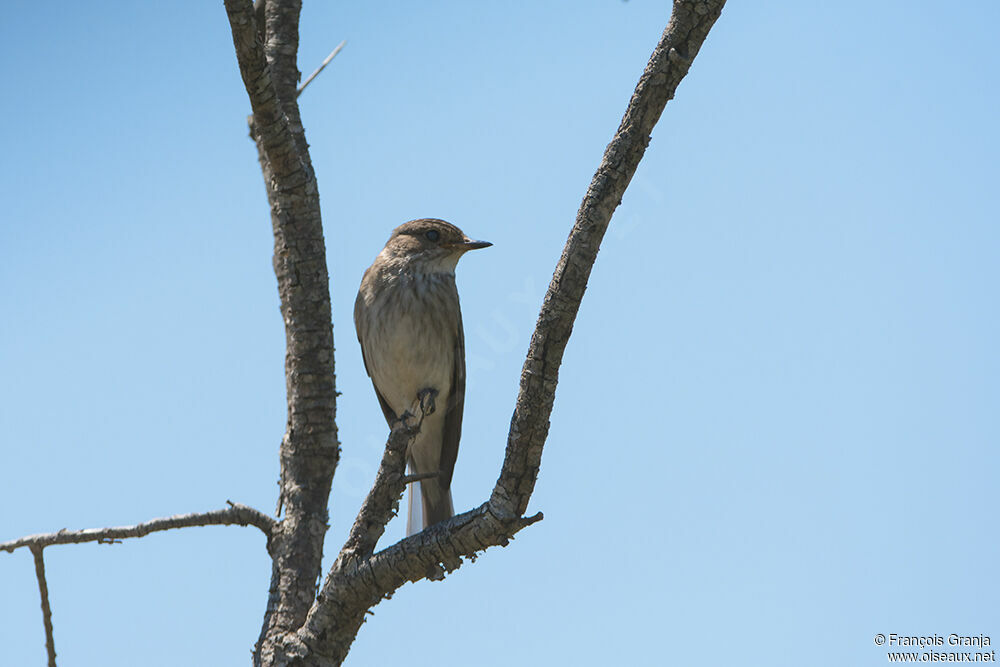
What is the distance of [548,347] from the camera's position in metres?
3.71

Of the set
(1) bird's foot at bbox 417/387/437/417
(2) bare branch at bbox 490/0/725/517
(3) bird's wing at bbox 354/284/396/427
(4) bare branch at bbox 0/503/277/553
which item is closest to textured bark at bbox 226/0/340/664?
(4) bare branch at bbox 0/503/277/553

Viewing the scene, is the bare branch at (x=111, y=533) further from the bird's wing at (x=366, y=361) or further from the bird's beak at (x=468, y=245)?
the bird's beak at (x=468, y=245)

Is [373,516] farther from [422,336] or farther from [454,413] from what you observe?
[454,413]

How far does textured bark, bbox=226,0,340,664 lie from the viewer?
4.73 meters

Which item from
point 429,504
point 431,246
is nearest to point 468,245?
point 431,246

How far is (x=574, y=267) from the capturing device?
3.65 meters

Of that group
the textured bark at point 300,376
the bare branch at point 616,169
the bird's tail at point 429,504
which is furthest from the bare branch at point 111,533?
the bird's tail at point 429,504

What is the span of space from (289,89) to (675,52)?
298 centimetres

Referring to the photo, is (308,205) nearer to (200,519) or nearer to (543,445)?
(200,519)

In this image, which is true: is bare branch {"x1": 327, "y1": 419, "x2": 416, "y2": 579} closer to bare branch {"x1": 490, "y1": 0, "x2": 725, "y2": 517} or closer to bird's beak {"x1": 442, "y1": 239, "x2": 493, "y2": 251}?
bare branch {"x1": 490, "y1": 0, "x2": 725, "y2": 517}

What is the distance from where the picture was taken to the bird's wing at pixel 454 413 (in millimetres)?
6902

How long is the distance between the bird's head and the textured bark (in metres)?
1.55

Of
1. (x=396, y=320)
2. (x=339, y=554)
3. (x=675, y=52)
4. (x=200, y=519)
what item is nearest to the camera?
(x=675, y=52)

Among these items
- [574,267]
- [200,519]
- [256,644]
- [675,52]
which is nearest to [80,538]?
[200,519]
